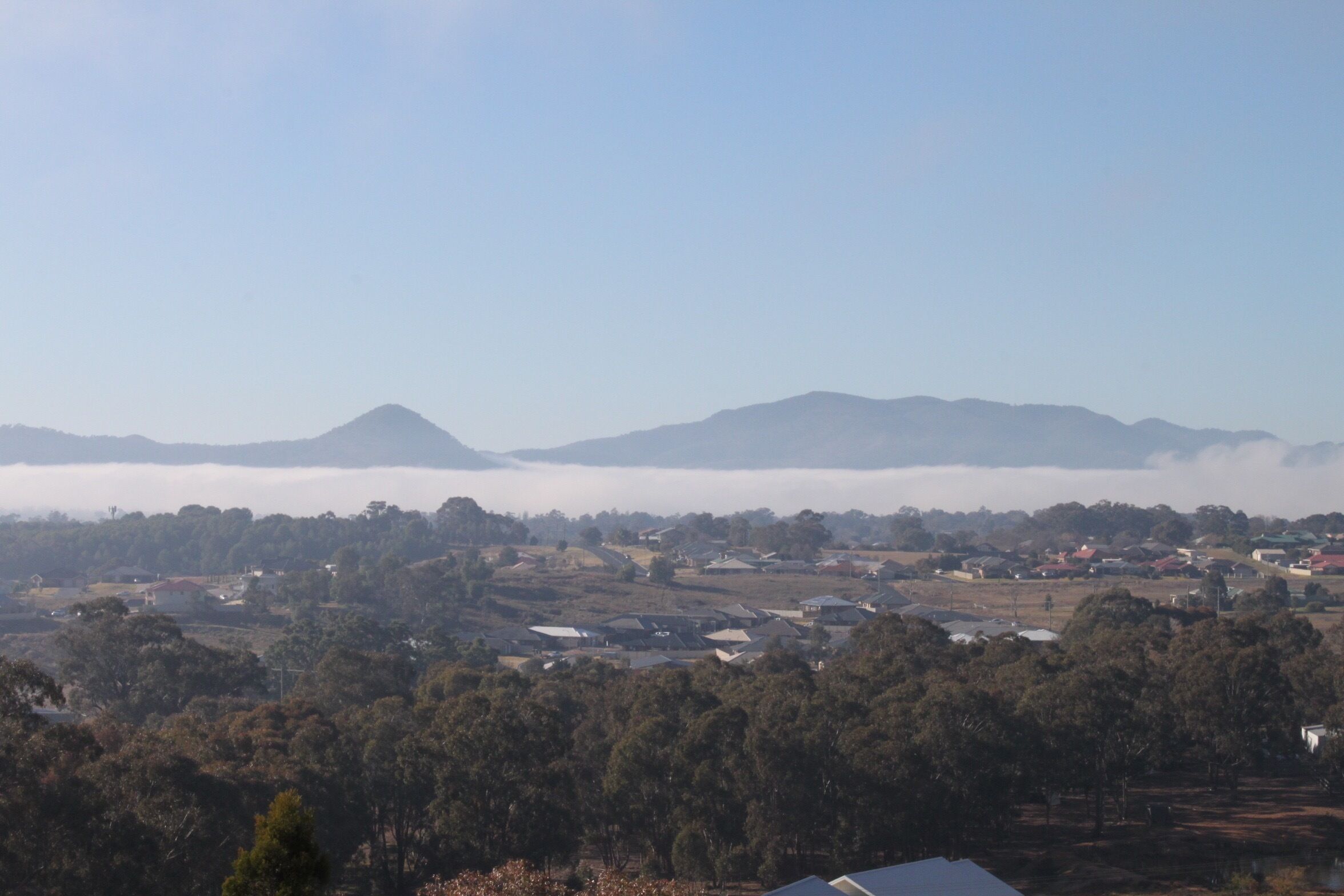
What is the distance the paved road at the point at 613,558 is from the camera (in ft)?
297

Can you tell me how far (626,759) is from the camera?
78.6 feet

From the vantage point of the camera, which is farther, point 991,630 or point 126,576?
point 126,576

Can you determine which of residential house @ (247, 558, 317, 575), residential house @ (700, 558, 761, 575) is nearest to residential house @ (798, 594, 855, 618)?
residential house @ (700, 558, 761, 575)

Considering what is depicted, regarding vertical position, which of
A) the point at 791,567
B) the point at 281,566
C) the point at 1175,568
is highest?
the point at 1175,568

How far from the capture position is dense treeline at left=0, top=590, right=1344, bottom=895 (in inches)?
670

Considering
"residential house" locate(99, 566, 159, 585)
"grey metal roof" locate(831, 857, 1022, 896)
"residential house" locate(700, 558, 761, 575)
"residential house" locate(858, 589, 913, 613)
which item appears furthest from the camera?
"residential house" locate(700, 558, 761, 575)

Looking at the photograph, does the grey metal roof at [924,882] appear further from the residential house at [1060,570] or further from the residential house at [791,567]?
the residential house at [791,567]

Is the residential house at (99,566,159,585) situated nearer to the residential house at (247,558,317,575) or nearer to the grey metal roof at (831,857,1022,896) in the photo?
the residential house at (247,558,317,575)

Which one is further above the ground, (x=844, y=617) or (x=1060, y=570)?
(x=1060, y=570)

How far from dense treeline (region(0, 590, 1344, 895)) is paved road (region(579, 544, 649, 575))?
180ft

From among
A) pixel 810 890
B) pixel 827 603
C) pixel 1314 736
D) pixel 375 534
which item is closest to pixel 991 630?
pixel 827 603

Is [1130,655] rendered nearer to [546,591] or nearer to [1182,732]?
[1182,732]

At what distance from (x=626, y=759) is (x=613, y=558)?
2954 inches

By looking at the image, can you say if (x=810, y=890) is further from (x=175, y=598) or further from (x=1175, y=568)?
(x=1175, y=568)
